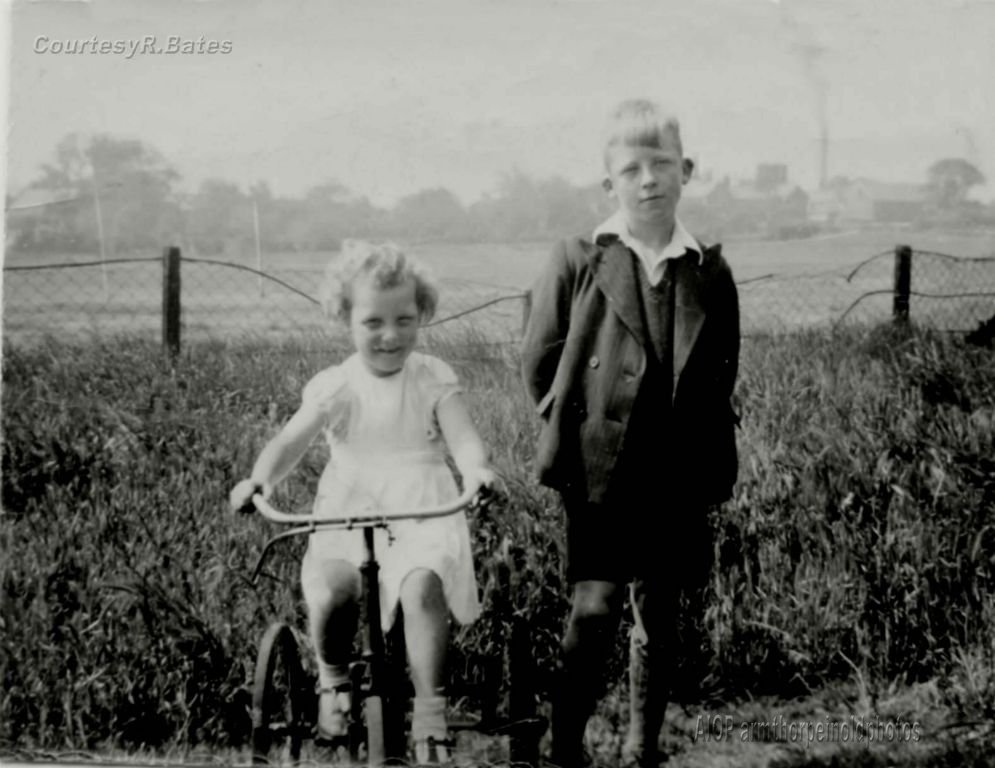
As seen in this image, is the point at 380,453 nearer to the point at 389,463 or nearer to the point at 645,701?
the point at 389,463

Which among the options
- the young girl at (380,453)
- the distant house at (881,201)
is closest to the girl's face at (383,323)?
the young girl at (380,453)

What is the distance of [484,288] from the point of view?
10.6 feet

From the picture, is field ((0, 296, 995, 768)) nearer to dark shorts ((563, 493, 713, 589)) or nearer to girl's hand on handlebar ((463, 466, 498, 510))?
dark shorts ((563, 493, 713, 589))

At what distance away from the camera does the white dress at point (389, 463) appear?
289 centimetres

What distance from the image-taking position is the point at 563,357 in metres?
2.88

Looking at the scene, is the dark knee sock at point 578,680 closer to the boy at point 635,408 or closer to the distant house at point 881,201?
the boy at point 635,408

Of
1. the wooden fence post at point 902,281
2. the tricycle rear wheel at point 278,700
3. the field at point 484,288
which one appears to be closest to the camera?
the tricycle rear wheel at point 278,700

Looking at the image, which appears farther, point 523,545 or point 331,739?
point 523,545

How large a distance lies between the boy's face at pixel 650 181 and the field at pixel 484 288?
0.30 m

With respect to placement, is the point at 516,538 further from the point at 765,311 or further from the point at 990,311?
the point at 990,311

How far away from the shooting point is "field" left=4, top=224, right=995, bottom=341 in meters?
3.24

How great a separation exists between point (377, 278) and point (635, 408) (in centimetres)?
76

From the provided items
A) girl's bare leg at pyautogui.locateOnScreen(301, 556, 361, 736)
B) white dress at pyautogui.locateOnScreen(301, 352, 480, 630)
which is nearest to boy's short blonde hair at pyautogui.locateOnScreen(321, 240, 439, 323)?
white dress at pyautogui.locateOnScreen(301, 352, 480, 630)

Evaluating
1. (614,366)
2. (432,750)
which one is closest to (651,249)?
(614,366)
